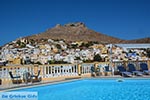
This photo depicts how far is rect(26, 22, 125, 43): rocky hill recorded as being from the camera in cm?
7694

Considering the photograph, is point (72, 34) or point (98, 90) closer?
point (98, 90)

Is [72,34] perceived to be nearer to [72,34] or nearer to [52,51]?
[72,34]

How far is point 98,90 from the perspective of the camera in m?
11.1

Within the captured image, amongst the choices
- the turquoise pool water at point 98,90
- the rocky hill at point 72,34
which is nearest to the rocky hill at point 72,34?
the rocky hill at point 72,34

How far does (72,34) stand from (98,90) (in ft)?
235

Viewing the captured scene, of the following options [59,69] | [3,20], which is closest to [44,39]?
[3,20]

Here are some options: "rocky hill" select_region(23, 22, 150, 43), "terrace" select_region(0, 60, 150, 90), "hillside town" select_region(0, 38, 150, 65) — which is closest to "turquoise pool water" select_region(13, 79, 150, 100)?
"terrace" select_region(0, 60, 150, 90)

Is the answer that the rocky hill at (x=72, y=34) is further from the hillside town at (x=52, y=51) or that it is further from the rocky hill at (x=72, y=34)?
the hillside town at (x=52, y=51)

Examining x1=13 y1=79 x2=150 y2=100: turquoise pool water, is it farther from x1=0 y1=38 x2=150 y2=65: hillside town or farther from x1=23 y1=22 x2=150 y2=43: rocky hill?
x1=23 y1=22 x2=150 y2=43: rocky hill

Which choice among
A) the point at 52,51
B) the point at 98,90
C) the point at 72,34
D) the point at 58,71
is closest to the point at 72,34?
the point at 72,34

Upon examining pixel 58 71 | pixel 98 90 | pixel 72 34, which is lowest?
A: pixel 98 90

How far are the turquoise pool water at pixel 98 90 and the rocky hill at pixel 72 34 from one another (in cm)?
6109

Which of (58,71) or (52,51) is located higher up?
Answer: (52,51)

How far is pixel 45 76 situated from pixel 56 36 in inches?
2652
